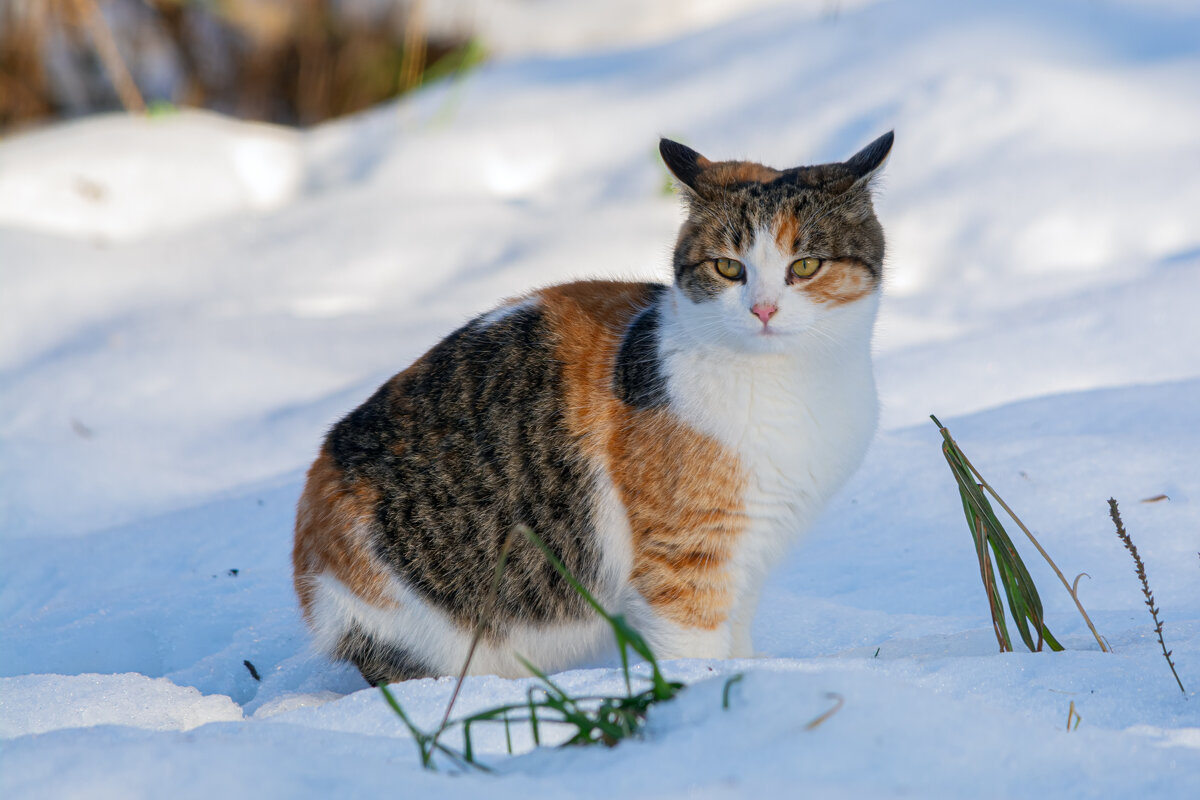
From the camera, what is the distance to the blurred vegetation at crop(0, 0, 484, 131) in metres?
7.57

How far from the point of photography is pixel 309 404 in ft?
12.6

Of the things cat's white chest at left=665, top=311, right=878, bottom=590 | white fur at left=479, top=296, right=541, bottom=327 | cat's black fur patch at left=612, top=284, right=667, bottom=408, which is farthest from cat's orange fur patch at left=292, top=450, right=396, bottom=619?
cat's white chest at left=665, top=311, right=878, bottom=590

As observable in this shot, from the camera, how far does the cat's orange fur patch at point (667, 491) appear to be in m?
2.12

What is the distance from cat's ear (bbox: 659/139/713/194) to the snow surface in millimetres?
981

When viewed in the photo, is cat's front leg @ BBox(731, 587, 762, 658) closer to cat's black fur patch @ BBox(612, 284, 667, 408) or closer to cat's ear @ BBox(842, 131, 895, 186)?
cat's black fur patch @ BBox(612, 284, 667, 408)

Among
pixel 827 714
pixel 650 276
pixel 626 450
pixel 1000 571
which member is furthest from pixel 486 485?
pixel 650 276

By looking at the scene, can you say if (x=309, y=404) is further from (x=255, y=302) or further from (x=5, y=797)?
(x=5, y=797)

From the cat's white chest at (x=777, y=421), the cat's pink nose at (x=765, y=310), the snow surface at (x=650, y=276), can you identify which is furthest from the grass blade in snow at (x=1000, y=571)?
the cat's pink nose at (x=765, y=310)

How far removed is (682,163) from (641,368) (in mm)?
458

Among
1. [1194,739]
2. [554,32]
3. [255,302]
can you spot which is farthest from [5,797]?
[554,32]

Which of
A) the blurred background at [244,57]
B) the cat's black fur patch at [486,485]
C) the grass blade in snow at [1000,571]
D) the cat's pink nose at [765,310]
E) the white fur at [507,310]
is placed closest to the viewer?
the grass blade in snow at [1000,571]

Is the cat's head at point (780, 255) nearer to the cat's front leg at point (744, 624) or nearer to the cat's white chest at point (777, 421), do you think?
the cat's white chest at point (777, 421)

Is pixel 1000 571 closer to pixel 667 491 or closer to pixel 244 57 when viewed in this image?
pixel 667 491

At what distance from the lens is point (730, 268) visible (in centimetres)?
214
